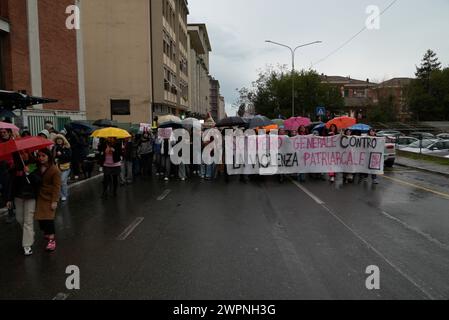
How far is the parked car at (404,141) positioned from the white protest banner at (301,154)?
15.9 metres

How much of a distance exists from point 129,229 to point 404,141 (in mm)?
26773

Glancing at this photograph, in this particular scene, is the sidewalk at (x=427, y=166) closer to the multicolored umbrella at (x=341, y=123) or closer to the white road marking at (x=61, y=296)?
the multicolored umbrella at (x=341, y=123)

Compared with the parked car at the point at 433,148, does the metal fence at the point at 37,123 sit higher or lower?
higher

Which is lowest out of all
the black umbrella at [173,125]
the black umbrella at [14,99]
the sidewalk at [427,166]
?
the sidewalk at [427,166]

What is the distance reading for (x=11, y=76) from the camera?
18.7m

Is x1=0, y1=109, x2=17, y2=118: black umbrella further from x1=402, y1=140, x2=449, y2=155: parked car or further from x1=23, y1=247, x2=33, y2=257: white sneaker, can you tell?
x1=402, y1=140, x2=449, y2=155: parked car

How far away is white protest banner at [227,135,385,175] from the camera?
1456 cm

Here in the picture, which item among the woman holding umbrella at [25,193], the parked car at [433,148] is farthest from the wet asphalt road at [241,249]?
the parked car at [433,148]

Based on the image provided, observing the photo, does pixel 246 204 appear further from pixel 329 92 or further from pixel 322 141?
pixel 329 92

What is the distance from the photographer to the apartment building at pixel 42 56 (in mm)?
A: 18656

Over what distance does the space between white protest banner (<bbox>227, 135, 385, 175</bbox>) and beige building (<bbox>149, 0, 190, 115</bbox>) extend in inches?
1130

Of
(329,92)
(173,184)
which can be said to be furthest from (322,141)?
(329,92)

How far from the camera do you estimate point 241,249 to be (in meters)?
6.25

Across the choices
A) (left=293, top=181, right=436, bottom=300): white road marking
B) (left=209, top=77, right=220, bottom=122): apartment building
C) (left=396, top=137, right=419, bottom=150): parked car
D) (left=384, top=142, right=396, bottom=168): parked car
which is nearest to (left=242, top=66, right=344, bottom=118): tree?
(left=396, top=137, right=419, bottom=150): parked car
